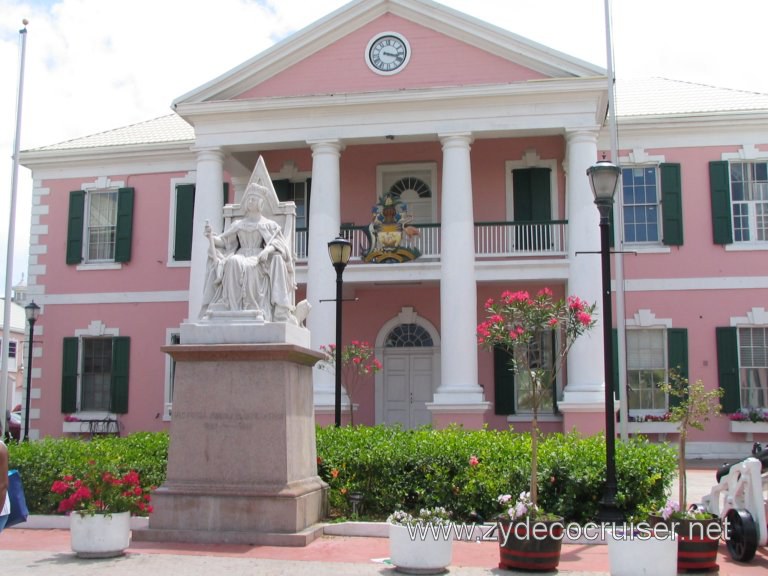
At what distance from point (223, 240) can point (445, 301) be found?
9.48 metres

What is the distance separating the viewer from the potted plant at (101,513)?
8531 millimetres

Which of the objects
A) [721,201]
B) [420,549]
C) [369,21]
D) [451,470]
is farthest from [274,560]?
[721,201]

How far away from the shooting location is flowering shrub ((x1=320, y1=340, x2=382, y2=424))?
18.1 meters

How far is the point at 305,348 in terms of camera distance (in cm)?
975

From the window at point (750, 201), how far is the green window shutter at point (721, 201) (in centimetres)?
25

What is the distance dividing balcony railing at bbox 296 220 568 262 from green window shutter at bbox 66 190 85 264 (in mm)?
6397

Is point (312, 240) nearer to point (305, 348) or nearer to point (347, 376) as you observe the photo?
point (347, 376)

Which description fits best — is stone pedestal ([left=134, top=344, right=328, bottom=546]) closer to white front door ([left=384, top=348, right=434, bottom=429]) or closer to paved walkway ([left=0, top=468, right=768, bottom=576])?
paved walkway ([left=0, top=468, right=768, bottom=576])

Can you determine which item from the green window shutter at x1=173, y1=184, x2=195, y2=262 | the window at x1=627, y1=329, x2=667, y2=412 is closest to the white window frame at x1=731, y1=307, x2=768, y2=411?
the window at x1=627, y1=329, x2=667, y2=412

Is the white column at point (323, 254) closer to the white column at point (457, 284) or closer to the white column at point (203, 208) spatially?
the white column at point (203, 208)

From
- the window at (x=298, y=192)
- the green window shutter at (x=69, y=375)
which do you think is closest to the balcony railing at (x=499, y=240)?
the window at (x=298, y=192)

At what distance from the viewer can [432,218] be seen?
2195 centimetres

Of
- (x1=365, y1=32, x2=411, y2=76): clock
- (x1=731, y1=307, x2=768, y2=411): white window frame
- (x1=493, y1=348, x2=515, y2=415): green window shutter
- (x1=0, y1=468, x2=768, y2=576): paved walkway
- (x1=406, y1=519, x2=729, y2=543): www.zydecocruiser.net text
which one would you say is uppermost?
(x1=365, y1=32, x2=411, y2=76): clock

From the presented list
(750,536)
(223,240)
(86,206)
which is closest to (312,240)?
(86,206)
